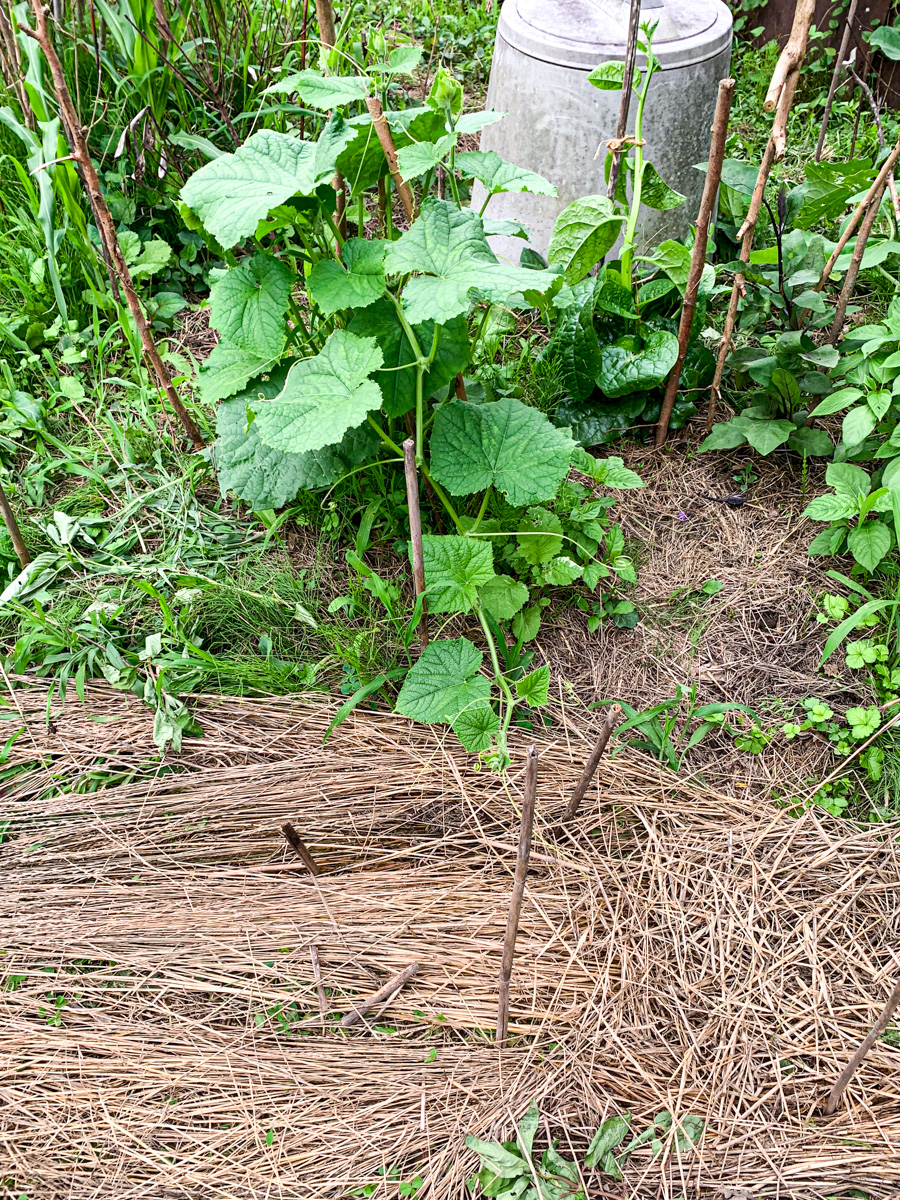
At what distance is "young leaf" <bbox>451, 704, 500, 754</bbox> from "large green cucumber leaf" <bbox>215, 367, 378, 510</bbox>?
24.0 inches

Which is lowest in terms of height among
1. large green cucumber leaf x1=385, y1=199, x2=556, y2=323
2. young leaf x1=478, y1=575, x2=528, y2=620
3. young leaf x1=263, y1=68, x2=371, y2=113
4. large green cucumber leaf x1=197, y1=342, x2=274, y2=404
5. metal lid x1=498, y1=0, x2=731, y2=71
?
young leaf x1=478, y1=575, x2=528, y2=620

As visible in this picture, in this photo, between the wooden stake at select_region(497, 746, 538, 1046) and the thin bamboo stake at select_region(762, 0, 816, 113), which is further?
the thin bamboo stake at select_region(762, 0, 816, 113)

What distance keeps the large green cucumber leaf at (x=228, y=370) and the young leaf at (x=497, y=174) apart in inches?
23.5

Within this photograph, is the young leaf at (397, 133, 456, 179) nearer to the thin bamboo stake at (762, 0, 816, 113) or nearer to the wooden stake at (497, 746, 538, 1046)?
the thin bamboo stake at (762, 0, 816, 113)

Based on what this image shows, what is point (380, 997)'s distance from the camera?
4.74 ft

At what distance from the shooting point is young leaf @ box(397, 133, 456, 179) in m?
1.62

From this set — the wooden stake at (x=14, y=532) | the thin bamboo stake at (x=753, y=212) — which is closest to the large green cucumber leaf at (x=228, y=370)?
the wooden stake at (x=14, y=532)

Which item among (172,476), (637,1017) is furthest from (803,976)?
(172,476)

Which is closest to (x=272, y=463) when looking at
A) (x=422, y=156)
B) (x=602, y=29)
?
(x=422, y=156)

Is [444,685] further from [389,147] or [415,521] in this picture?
[389,147]

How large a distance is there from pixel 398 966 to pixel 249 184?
55.9 inches

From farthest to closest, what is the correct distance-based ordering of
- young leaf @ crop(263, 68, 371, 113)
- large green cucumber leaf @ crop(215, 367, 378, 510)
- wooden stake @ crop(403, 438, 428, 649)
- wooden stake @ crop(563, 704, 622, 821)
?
large green cucumber leaf @ crop(215, 367, 378, 510) < young leaf @ crop(263, 68, 371, 113) < wooden stake @ crop(403, 438, 428, 649) < wooden stake @ crop(563, 704, 622, 821)

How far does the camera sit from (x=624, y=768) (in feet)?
5.66

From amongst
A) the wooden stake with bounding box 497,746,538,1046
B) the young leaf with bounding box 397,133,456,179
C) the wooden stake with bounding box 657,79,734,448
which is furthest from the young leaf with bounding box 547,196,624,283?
the wooden stake with bounding box 497,746,538,1046
